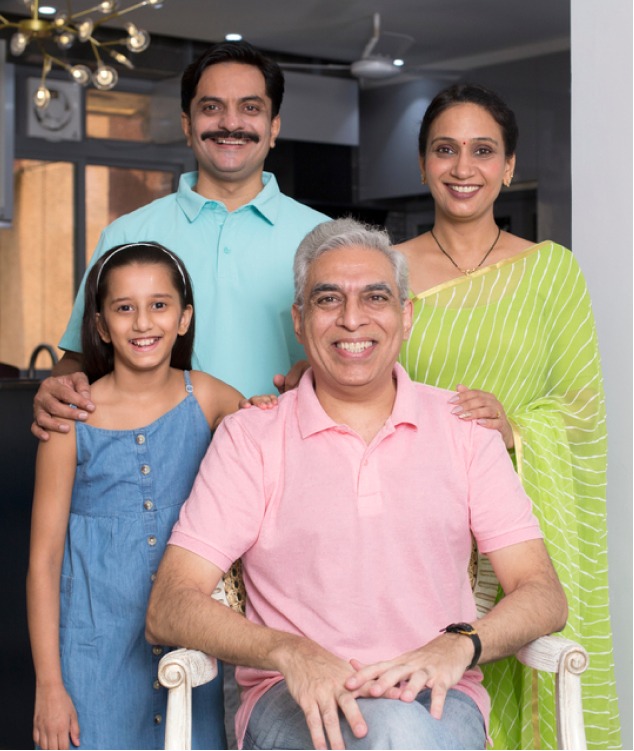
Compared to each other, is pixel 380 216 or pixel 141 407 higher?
pixel 380 216

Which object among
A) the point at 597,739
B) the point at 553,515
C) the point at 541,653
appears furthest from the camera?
the point at 597,739

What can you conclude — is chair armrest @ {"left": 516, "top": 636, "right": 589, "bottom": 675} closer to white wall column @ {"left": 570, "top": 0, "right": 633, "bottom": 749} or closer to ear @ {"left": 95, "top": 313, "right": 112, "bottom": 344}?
white wall column @ {"left": 570, "top": 0, "right": 633, "bottom": 749}

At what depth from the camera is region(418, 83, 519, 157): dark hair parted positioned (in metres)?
2.14

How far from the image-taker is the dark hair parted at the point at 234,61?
223cm

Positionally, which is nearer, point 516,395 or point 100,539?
point 100,539

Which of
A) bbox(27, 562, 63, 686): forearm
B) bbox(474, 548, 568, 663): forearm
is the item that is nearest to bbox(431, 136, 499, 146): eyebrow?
bbox(474, 548, 568, 663): forearm

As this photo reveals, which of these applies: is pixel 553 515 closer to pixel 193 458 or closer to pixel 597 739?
pixel 597 739

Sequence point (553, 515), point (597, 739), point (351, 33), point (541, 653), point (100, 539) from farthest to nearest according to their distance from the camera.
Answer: point (351, 33) → point (597, 739) → point (553, 515) → point (100, 539) → point (541, 653)

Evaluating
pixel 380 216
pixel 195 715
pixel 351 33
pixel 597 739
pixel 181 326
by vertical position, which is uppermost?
pixel 351 33

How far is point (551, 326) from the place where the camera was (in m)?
2.16

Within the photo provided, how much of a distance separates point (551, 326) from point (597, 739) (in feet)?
2.83

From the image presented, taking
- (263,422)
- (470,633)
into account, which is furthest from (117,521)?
(470,633)

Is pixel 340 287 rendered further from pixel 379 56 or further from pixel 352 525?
pixel 379 56

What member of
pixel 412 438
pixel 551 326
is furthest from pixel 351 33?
pixel 412 438
